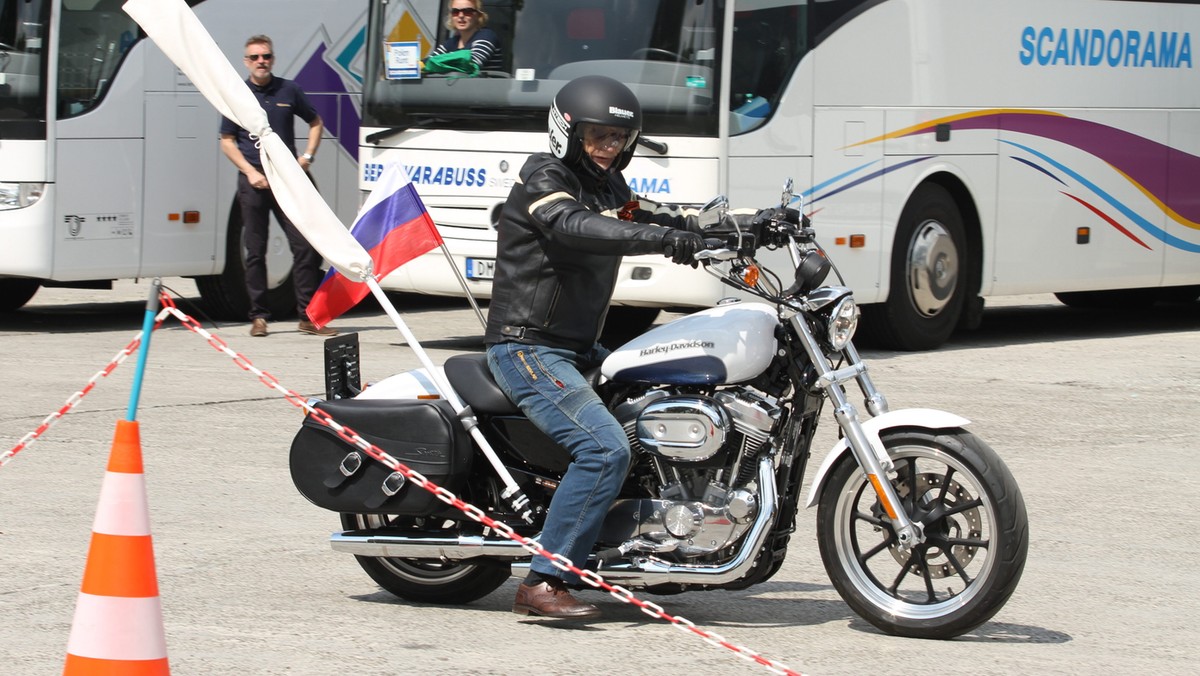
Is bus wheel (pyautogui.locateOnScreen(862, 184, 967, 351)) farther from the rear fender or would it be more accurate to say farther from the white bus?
the rear fender

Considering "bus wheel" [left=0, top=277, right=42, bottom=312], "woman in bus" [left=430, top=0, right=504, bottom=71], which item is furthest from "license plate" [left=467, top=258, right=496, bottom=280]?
"bus wheel" [left=0, top=277, right=42, bottom=312]

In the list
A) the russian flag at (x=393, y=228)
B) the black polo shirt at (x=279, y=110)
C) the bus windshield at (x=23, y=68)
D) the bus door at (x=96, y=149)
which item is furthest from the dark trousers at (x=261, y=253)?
the russian flag at (x=393, y=228)

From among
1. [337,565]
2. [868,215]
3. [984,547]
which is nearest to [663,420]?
[984,547]

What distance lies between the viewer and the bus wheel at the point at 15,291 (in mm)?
15008

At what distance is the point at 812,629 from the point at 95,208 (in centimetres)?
902

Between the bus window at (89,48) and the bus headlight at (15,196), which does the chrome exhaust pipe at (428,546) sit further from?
the bus window at (89,48)

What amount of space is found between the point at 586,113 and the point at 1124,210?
9810mm

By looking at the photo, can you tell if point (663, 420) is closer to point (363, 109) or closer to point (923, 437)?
point (923, 437)

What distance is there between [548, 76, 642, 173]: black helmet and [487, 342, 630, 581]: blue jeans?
2.03ft

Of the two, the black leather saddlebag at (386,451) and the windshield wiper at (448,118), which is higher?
the windshield wiper at (448,118)

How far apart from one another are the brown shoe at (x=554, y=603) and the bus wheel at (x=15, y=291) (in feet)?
33.3

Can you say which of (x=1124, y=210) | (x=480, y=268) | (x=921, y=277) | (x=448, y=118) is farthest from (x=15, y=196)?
(x=1124, y=210)

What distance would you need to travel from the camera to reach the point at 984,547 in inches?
219

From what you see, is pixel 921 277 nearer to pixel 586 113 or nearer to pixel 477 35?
pixel 477 35
